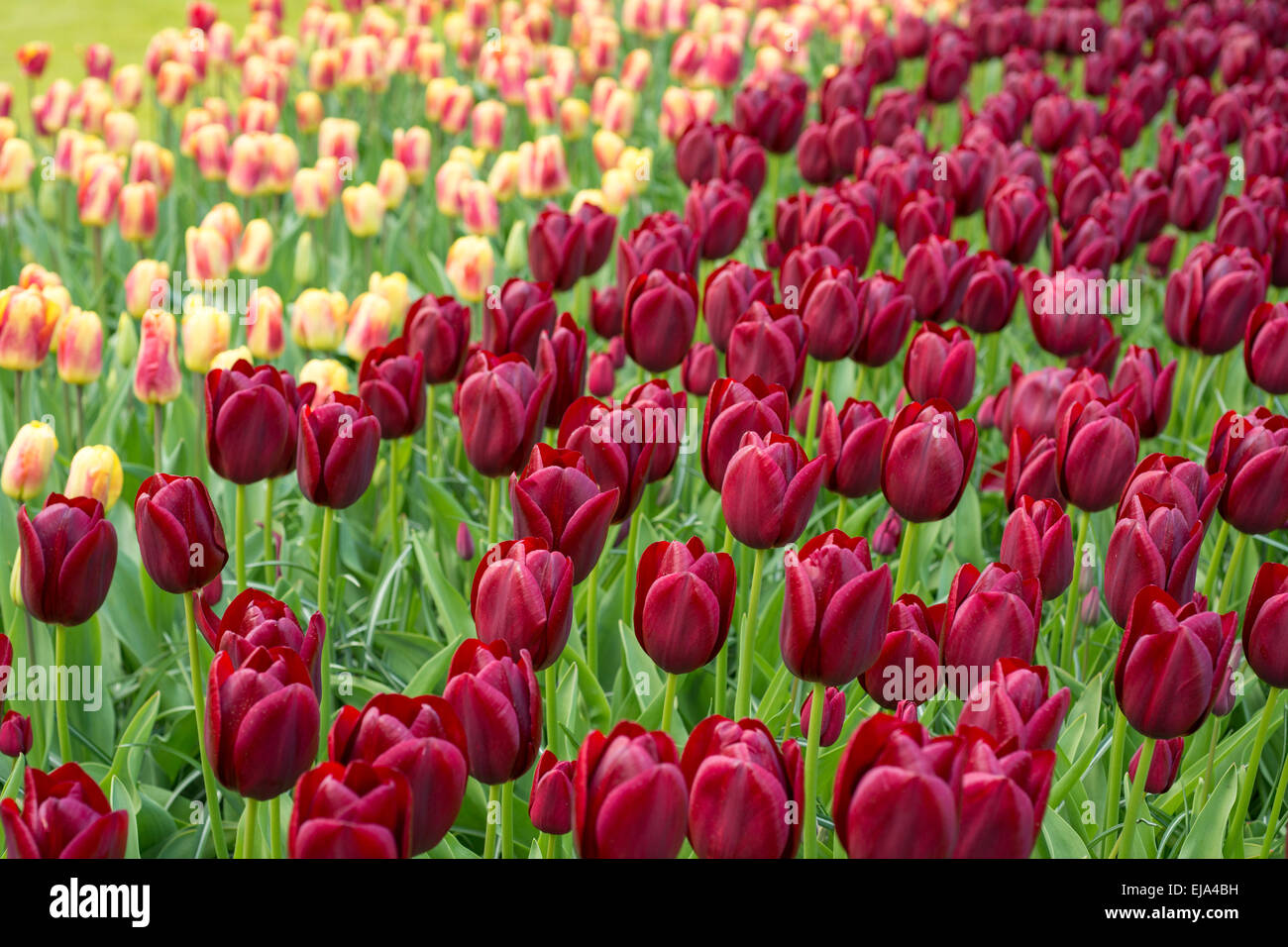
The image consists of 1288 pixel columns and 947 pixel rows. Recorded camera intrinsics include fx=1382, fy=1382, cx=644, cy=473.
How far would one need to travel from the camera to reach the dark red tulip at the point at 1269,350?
2.61m

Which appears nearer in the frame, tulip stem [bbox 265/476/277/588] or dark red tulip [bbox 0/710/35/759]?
dark red tulip [bbox 0/710/35/759]

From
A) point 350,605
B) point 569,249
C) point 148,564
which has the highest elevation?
point 569,249

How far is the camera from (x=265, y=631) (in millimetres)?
1444

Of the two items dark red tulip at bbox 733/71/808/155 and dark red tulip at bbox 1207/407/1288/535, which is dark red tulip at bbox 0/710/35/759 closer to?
dark red tulip at bbox 1207/407/1288/535

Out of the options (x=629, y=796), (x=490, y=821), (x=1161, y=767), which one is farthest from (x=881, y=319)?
(x=629, y=796)

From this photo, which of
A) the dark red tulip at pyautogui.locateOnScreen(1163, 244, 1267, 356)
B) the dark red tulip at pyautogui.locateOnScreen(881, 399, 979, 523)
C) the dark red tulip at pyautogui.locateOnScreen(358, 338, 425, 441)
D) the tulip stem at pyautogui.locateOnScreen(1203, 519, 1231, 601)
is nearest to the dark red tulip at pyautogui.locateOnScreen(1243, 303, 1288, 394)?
the dark red tulip at pyautogui.locateOnScreen(1163, 244, 1267, 356)

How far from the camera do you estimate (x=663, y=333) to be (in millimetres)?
2602

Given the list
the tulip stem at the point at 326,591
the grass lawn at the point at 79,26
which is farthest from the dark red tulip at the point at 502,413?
the grass lawn at the point at 79,26

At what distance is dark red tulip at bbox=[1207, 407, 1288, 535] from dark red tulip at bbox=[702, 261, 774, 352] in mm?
986

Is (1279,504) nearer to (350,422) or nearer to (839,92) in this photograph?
(350,422)

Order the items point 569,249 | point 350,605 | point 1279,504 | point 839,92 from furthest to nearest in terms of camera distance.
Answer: point 839,92 < point 569,249 < point 350,605 < point 1279,504

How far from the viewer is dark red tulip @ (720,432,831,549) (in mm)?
1800
